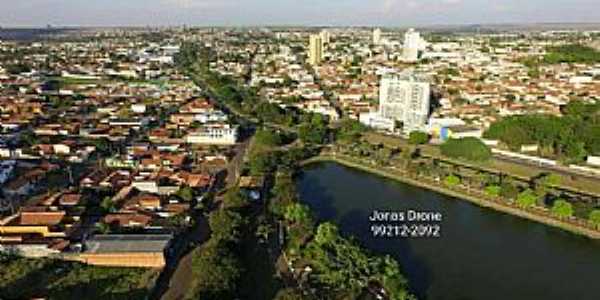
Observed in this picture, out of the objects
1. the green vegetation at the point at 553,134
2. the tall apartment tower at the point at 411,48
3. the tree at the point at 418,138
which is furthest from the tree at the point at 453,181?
the tall apartment tower at the point at 411,48

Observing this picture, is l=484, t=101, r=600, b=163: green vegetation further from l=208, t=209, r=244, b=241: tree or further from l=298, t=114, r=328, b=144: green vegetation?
l=208, t=209, r=244, b=241: tree

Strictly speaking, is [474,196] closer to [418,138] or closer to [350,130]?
[418,138]

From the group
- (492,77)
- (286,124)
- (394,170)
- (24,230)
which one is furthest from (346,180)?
(492,77)

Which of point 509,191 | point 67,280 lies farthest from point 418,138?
point 67,280

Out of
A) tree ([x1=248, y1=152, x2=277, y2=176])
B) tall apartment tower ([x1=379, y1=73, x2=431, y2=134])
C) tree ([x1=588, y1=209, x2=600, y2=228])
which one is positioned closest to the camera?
tree ([x1=588, y1=209, x2=600, y2=228])

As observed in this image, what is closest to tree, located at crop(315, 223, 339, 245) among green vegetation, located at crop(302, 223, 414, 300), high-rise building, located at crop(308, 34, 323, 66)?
green vegetation, located at crop(302, 223, 414, 300)

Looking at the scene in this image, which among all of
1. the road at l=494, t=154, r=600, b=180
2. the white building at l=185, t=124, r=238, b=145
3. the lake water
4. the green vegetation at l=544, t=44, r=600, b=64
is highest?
the green vegetation at l=544, t=44, r=600, b=64
